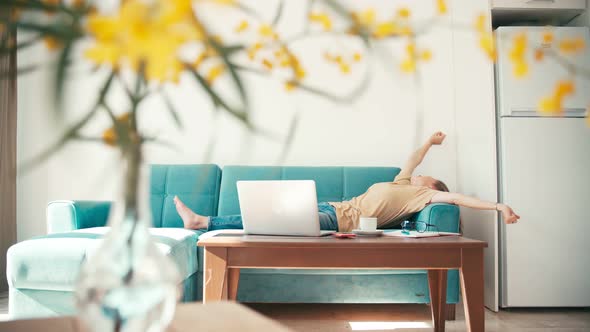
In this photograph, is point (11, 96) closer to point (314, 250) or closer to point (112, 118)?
point (314, 250)

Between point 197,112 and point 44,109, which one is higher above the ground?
point 197,112

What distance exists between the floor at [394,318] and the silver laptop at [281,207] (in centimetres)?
64

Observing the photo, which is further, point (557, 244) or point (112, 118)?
point (557, 244)

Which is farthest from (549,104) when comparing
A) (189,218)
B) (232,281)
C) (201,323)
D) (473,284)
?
(189,218)

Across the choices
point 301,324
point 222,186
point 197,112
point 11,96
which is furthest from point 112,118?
point 11,96

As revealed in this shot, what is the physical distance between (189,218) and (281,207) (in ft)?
3.90

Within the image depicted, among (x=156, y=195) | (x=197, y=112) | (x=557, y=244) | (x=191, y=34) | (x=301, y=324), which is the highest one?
(x=197, y=112)

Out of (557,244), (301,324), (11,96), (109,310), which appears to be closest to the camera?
(109,310)

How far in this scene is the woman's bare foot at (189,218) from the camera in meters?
3.06

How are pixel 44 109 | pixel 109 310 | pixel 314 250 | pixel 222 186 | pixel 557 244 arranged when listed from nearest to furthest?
1. pixel 44 109
2. pixel 109 310
3. pixel 314 250
4. pixel 557 244
5. pixel 222 186

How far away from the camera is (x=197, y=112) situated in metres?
3.82

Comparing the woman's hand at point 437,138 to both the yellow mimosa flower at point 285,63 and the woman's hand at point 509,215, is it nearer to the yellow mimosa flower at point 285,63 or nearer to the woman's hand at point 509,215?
the woman's hand at point 509,215

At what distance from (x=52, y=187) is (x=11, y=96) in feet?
2.41

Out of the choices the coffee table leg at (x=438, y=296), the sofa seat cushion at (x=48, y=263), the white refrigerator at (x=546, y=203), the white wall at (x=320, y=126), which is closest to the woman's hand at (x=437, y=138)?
the white wall at (x=320, y=126)
